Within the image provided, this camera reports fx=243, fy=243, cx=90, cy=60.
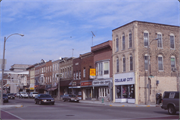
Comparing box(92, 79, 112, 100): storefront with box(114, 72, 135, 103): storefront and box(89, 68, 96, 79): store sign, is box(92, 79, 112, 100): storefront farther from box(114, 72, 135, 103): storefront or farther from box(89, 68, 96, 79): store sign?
box(114, 72, 135, 103): storefront

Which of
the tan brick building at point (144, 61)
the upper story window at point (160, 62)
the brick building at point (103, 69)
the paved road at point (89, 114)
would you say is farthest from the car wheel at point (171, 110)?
the brick building at point (103, 69)

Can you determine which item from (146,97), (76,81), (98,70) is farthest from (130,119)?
(76,81)

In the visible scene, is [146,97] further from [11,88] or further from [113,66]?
[11,88]

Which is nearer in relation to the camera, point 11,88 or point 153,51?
point 153,51

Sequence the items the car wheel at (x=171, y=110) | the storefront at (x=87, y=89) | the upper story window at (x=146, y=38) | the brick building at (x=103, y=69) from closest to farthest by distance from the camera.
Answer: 1. the car wheel at (x=171, y=110)
2. the upper story window at (x=146, y=38)
3. the brick building at (x=103, y=69)
4. the storefront at (x=87, y=89)

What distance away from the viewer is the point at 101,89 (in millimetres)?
45844

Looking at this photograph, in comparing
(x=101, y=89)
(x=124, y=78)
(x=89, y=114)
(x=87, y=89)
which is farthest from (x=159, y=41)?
(x=89, y=114)

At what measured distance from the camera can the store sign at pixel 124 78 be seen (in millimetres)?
37178

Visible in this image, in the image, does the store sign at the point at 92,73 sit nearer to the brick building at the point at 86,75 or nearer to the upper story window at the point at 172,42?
the brick building at the point at 86,75

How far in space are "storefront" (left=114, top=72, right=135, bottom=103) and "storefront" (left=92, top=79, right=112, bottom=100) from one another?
7.87 ft

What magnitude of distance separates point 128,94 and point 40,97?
45.8ft

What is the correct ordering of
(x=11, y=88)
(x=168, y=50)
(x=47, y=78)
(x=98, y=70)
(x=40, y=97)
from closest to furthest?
(x=40, y=97)
(x=168, y=50)
(x=98, y=70)
(x=47, y=78)
(x=11, y=88)

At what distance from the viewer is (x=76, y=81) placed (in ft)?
183

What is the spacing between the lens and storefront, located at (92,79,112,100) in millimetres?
43472
